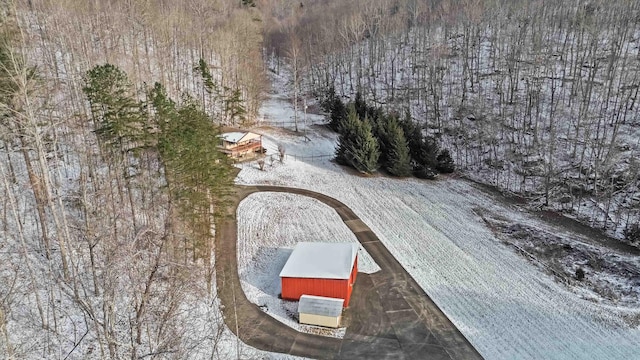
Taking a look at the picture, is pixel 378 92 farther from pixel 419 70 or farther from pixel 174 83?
pixel 174 83

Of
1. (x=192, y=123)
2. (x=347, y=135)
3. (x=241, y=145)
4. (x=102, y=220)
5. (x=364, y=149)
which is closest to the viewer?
(x=102, y=220)

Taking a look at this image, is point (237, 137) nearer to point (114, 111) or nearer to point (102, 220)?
point (114, 111)

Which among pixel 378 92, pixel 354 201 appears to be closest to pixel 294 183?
pixel 354 201

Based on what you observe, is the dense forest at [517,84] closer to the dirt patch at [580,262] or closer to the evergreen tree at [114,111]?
the dirt patch at [580,262]

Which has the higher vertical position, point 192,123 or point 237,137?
point 192,123

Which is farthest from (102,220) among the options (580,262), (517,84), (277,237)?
(517,84)

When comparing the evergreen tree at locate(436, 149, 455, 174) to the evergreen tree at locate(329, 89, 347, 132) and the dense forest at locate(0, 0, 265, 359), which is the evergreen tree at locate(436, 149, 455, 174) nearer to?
the evergreen tree at locate(329, 89, 347, 132)

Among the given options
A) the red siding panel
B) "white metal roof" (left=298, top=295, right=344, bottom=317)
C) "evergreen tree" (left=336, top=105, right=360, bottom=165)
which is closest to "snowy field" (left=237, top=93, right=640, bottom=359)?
"evergreen tree" (left=336, top=105, right=360, bottom=165)
